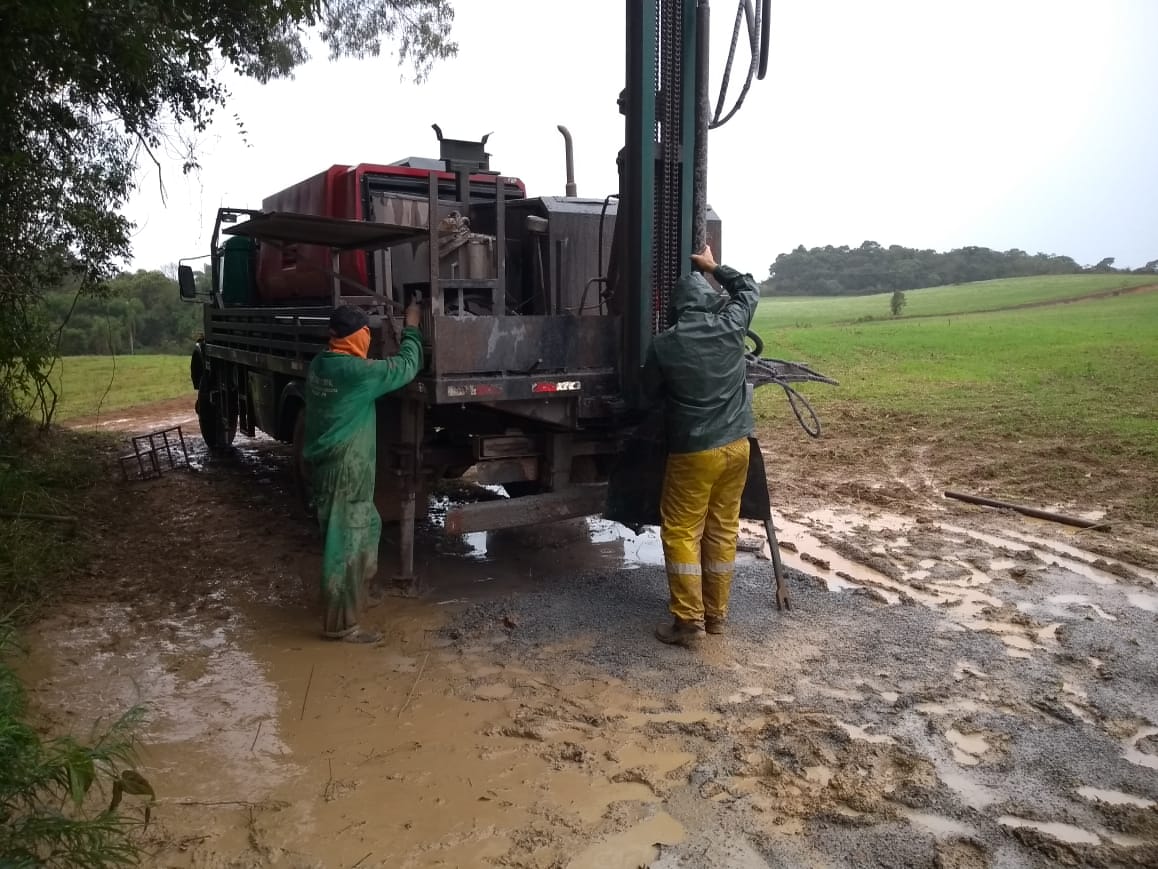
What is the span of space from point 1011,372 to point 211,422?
12938 millimetres

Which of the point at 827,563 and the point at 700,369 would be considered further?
the point at 827,563

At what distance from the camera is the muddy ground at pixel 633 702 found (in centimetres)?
301

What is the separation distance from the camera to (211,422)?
11.0 metres

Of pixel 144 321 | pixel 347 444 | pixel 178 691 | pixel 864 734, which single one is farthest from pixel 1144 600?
pixel 144 321

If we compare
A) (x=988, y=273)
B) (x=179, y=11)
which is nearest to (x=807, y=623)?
(x=179, y=11)

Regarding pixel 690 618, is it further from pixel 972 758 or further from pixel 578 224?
pixel 578 224

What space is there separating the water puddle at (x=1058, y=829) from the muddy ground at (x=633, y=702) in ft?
0.05

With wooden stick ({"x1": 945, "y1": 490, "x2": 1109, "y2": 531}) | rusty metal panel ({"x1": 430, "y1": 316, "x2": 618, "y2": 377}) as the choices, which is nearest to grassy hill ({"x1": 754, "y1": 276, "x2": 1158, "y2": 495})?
wooden stick ({"x1": 945, "y1": 490, "x2": 1109, "y2": 531})

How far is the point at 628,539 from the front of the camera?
6918 mm

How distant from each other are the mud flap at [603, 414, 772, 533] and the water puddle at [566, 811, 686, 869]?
236cm

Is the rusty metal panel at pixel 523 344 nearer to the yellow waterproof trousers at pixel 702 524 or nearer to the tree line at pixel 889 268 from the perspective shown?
the yellow waterproof trousers at pixel 702 524

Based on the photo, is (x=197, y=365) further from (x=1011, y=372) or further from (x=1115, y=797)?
(x=1011, y=372)

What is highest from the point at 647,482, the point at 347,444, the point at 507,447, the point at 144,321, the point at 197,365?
the point at 144,321

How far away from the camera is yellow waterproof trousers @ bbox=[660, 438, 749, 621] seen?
15.2 ft
